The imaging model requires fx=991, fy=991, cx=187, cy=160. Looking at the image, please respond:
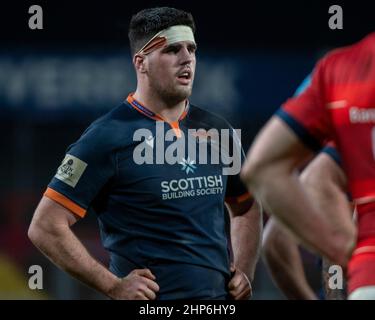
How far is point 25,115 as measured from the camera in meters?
13.9

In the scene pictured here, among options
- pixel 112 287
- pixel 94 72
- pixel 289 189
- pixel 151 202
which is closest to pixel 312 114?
pixel 289 189

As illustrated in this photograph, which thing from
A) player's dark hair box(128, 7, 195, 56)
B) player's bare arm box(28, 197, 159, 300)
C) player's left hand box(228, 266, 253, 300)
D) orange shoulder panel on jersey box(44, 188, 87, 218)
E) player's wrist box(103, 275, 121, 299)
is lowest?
player's left hand box(228, 266, 253, 300)

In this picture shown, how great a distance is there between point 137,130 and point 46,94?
9.26 meters

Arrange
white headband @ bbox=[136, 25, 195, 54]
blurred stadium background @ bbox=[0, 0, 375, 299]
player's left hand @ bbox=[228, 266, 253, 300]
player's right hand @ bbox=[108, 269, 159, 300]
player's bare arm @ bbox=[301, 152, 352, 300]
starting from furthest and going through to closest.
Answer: blurred stadium background @ bbox=[0, 0, 375, 299]
white headband @ bbox=[136, 25, 195, 54]
player's left hand @ bbox=[228, 266, 253, 300]
player's right hand @ bbox=[108, 269, 159, 300]
player's bare arm @ bbox=[301, 152, 352, 300]

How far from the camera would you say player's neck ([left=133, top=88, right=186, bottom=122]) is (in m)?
4.71

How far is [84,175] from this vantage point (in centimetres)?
446

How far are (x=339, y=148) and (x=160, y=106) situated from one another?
1.99m

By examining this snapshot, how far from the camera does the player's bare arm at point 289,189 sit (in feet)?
9.02

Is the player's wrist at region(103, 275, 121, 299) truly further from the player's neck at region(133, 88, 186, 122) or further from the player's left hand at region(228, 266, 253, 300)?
the player's neck at region(133, 88, 186, 122)

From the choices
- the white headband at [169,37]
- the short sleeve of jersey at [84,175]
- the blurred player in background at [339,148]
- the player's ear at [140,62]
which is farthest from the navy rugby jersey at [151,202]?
the blurred player in background at [339,148]

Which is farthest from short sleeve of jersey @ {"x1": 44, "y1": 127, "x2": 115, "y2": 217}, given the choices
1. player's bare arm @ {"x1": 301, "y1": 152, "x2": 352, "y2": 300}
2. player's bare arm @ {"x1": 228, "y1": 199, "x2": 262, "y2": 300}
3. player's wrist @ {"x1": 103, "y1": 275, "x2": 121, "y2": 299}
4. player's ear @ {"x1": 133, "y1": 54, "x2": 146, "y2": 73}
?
player's bare arm @ {"x1": 301, "y1": 152, "x2": 352, "y2": 300}

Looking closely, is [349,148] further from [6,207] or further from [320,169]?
[6,207]

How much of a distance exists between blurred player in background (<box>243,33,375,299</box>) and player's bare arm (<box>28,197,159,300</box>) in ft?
5.63
